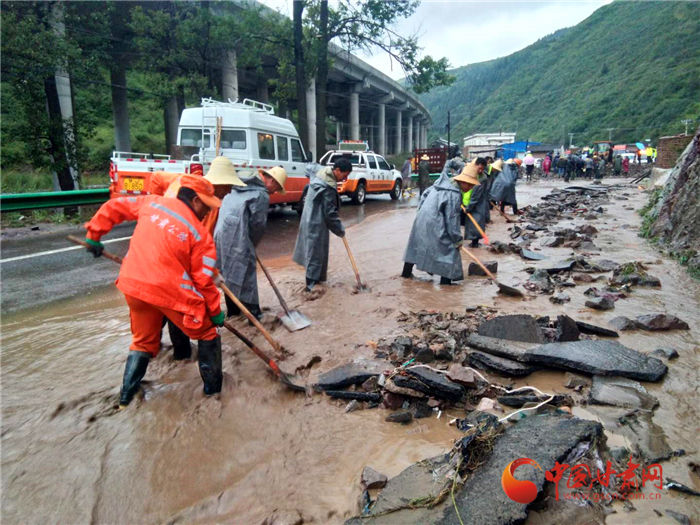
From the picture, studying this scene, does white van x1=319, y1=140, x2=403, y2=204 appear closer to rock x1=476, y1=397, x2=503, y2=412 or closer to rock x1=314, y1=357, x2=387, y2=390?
rock x1=314, y1=357, x2=387, y2=390

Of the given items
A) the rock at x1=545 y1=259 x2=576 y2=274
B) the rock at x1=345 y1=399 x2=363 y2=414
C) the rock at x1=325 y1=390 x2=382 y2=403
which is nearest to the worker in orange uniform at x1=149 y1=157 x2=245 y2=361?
the rock at x1=325 y1=390 x2=382 y2=403

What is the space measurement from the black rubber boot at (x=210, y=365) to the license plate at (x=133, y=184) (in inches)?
248

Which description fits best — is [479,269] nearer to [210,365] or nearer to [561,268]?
[561,268]

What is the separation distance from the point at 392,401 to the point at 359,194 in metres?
12.5

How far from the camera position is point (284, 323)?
4.41m

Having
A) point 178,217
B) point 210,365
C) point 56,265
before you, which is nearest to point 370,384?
point 210,365

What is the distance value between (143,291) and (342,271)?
4.08 m

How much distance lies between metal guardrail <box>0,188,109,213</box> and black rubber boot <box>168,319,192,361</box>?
6052mm

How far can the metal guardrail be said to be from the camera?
299 inches

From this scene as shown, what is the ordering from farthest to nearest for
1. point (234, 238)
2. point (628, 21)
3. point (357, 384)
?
1. point (628, 21)
2. point (234, 238)
3. point (357, 384)

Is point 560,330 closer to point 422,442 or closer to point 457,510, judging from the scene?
point 422,442

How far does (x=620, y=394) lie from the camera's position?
283 cm

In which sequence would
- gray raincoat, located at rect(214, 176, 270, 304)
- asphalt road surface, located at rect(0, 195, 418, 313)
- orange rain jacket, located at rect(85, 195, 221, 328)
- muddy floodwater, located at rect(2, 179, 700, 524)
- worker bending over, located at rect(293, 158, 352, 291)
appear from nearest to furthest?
1. muddy floodwater, located at rect(2, 179, 700, 524)
2. orange rain jacket, located at rect(85, 195, 221, 328)
3. gray raincoat, located at rect(214, 176, 270, 304)
4. worker bending over, located at rect(293, 158, 352, 291)
5. asphalt road surface, located at rect(0, 195, 418, 313)

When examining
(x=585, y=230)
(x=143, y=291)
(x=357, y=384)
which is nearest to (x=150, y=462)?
(x=143, y=291)
